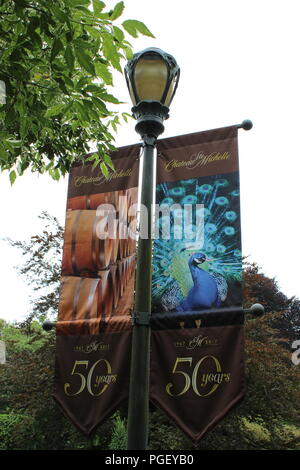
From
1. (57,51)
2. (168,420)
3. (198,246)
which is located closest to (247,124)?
(198,246)

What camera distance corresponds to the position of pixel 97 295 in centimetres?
451

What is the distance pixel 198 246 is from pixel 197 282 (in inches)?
13.8

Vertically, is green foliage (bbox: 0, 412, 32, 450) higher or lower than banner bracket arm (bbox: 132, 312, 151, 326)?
lower

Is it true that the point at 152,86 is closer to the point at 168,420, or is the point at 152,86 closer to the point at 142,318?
the point at 142,318


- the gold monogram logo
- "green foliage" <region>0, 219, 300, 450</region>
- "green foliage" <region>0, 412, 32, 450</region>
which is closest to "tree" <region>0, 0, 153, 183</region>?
the gold monogram logo

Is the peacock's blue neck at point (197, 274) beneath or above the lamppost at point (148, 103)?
beneath

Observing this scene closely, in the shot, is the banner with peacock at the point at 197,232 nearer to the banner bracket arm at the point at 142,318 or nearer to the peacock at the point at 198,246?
the peacock at the point at 198,246

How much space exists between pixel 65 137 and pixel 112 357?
2.60 meters

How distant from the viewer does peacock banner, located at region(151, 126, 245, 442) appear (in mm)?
3889

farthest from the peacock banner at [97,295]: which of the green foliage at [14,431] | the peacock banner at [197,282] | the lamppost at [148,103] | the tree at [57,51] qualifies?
the green foliage at [14,431]

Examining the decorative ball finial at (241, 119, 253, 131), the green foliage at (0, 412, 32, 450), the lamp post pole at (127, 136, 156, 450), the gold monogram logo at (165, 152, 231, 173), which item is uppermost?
the decorative ball finial at (241, 119, 253, 131)

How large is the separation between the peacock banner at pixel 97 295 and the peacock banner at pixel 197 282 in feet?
1.02

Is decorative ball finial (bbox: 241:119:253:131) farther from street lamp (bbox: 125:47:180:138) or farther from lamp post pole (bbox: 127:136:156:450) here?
lamp post pole (bbox: 127:136:156:450)

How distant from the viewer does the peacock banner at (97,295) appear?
418cm
